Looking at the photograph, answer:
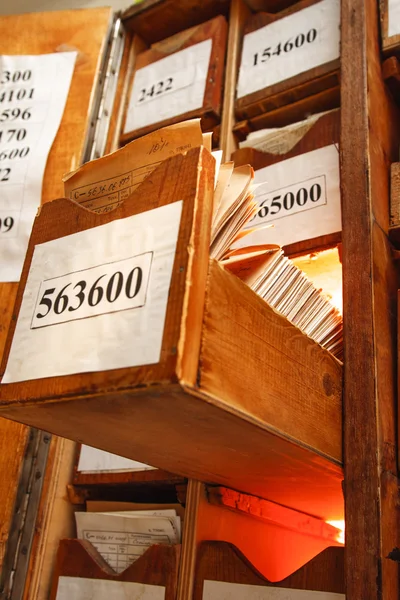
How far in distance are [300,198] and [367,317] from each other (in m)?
0.46

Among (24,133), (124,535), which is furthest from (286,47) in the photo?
(124,535)

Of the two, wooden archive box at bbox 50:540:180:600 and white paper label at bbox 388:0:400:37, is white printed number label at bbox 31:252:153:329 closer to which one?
wooden archive box at bbox 50:540:180:600

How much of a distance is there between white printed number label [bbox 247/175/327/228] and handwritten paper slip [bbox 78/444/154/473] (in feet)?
2.37

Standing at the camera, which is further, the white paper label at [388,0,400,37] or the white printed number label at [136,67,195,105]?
the white printed number label at [136,67,195,105]

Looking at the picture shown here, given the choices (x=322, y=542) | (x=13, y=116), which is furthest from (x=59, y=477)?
(x=13, y=116)

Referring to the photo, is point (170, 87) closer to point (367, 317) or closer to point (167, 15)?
point (167, 15)

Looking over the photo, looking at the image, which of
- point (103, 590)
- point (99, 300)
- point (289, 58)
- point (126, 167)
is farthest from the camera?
point (289, 58)

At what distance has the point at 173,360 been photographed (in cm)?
74

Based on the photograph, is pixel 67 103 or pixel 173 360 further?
pixel 67 103

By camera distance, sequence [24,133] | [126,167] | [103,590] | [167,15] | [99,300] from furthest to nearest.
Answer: [167,15], [24,133], [103,590], [126,167], [99,300]

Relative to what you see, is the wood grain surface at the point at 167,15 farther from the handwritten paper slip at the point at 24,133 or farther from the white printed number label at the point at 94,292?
the white printed number label at the point at 94,292

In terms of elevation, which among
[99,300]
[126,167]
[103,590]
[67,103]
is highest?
[67,103]

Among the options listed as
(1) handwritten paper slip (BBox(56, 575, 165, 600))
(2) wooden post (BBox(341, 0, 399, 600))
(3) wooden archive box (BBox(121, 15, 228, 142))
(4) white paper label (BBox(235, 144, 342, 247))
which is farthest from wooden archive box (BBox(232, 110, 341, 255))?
(1) handwritten paper slip (BBox(56, 575, 165, 600))

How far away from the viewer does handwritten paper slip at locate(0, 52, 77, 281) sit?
1838mm
